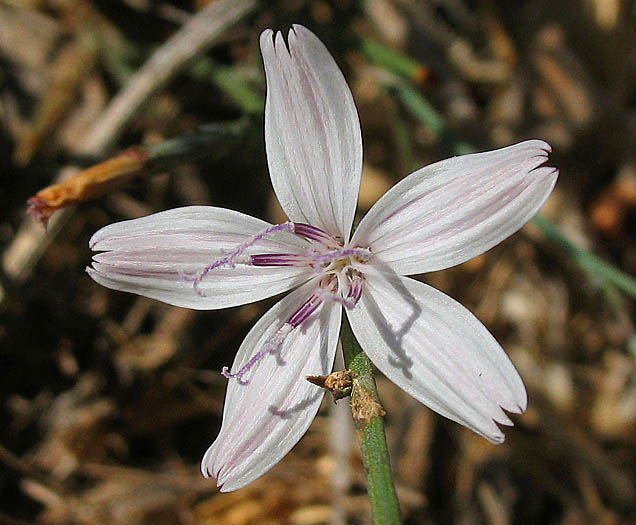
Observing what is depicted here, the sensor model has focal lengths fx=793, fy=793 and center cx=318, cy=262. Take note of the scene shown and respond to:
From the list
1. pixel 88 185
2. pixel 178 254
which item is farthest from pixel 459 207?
pixel 88 185

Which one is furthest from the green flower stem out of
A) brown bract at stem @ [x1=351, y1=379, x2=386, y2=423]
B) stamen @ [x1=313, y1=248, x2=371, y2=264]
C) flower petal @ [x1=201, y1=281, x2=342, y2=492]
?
stamen @ [x1=313, y1=248, x2=371, y2=264]

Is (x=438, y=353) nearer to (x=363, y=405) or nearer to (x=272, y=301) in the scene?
(x=363, y=405)

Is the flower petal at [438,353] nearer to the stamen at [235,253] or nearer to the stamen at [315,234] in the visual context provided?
the stamen at [315,234]

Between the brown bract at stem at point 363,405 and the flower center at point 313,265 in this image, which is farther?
the flower center at point 313,265

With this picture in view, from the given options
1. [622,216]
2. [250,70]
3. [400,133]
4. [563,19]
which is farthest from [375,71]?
[622,216]

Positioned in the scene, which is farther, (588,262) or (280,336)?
(588,262)

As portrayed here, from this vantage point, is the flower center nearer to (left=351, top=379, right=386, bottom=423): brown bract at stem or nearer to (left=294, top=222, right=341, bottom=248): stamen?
(left=294, top=222, right=341, bottom=248): stamen

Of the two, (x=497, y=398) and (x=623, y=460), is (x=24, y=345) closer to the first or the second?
(x=497, y=398)

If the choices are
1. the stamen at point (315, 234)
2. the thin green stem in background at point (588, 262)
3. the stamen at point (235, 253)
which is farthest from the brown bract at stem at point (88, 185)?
the thin green stem in background at point (588, 262)
